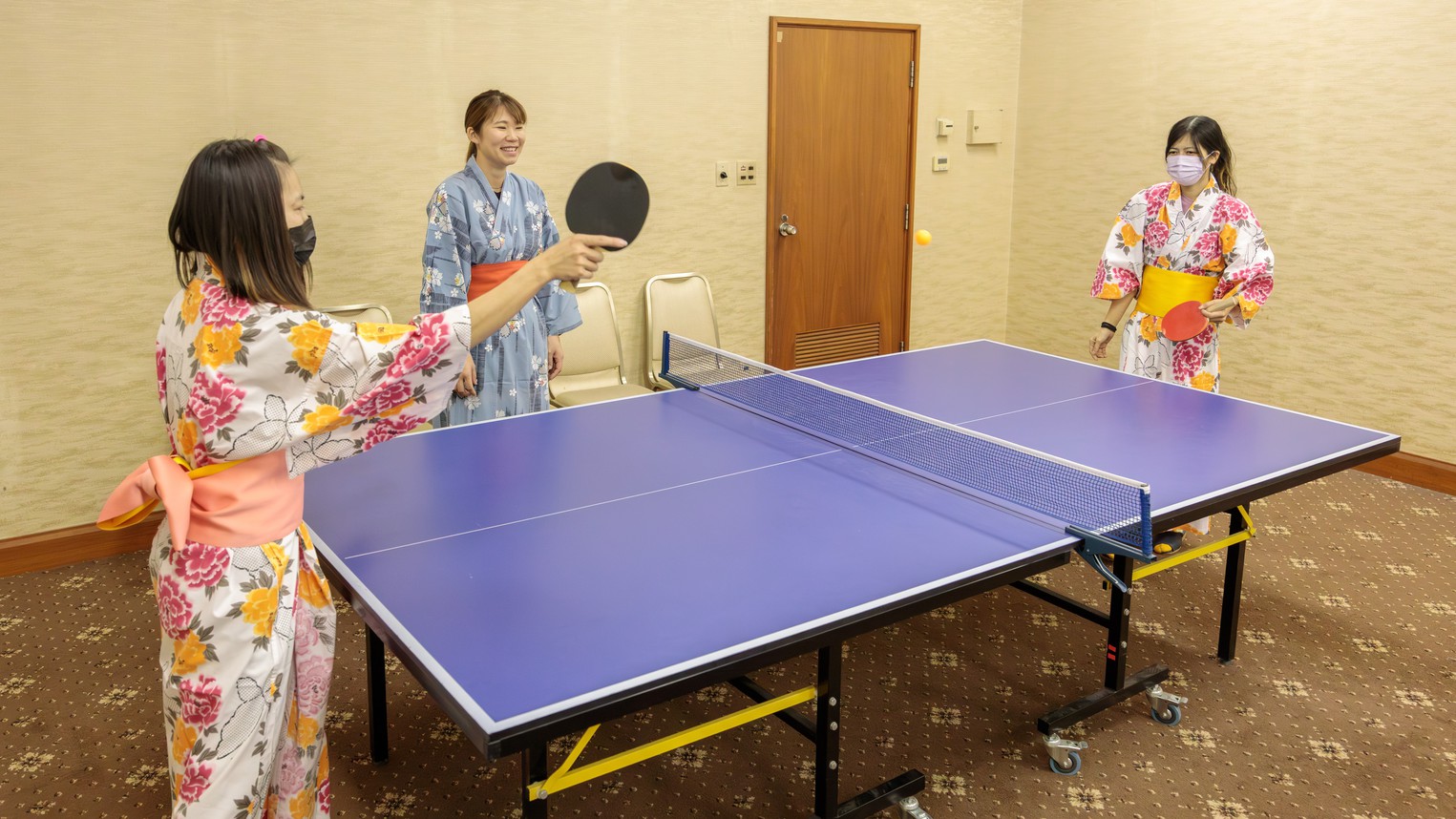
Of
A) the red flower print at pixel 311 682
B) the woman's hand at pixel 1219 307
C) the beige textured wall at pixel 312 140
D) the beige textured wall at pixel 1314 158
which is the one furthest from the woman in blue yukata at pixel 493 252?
the beige textured wall at pixel 1314 158

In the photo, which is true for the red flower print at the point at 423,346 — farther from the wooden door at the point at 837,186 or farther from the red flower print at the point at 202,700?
the wooden door at the point at 837,186

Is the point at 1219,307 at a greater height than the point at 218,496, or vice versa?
the point at 1219,307

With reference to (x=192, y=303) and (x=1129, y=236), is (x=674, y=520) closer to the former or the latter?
(x=192, y=303)

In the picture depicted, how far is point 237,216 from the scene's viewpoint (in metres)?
1.99

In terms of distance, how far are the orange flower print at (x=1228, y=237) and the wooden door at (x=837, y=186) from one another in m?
2.49

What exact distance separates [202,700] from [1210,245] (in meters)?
3.83

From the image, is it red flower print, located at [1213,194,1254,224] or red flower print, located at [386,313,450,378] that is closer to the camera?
red flower print, located at [386,313,450,378]

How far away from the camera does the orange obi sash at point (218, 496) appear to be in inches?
78.2

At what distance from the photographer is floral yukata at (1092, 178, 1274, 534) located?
4.25 meters

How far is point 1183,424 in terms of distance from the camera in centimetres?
333

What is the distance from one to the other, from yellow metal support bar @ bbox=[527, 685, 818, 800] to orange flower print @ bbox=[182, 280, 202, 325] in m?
1.03

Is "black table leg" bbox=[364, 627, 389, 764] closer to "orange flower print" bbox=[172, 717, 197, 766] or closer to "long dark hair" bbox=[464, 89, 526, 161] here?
"orange flower print" bbox=[172, 717, 197, 766]

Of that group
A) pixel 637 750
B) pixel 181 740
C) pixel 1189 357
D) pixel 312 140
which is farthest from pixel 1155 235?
pixel 181 740

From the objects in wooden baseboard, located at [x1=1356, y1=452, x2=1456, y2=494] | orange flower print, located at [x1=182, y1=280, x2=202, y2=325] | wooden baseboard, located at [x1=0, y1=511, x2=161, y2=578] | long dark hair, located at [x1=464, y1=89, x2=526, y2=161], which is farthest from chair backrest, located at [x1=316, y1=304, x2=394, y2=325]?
wooden baseboard, located at [x1=1356, y1=452, x2=1456, y2=494]
